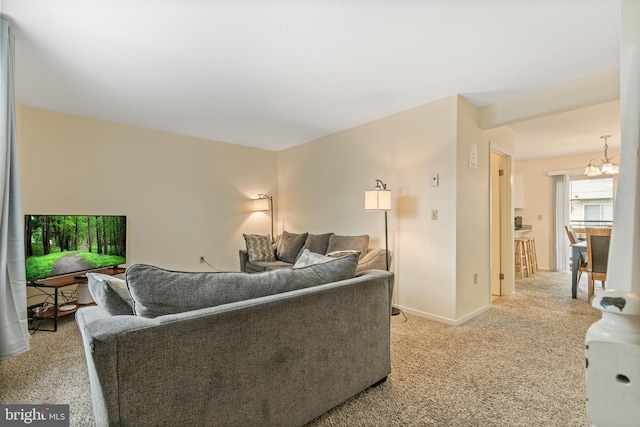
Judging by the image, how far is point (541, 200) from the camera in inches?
243

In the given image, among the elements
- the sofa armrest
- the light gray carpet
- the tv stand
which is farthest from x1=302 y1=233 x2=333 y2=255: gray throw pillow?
the tv stand

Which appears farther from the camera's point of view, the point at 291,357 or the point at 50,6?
the point at 50,6

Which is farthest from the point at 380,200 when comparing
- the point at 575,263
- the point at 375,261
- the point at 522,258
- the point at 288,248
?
the point at 522,258

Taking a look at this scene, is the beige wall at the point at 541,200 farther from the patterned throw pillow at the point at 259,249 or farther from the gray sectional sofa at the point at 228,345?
the gray sectional sofa at the point at 228,345

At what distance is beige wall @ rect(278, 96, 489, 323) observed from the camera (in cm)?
306

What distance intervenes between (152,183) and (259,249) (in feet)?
5.85

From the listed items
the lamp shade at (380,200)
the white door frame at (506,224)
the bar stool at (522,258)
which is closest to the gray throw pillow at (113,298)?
the lamp shade at (380,200)

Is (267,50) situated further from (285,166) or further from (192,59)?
(285,166)

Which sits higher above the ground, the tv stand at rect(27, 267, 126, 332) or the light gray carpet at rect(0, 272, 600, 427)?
the tv stand at rect(27, 267, 126, 332)

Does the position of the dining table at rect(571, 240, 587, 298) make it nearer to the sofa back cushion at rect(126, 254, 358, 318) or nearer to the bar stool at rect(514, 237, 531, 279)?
the bar stool at rect(514, 237, 531, 279)

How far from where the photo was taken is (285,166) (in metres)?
5.44

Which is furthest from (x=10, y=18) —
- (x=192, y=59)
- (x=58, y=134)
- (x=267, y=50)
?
(x=58, y=134)

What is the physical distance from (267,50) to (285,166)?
10.7 feet

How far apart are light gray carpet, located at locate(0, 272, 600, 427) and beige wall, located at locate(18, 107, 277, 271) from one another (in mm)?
1399
